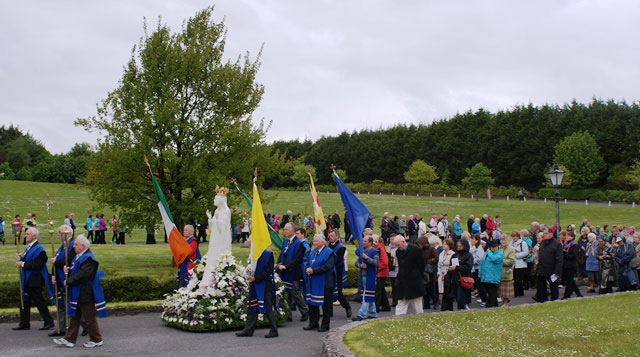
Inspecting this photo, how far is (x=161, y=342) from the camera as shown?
9.88m

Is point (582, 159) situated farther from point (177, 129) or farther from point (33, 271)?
point (33, 271)

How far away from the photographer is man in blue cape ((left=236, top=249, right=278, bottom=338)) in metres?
10.4

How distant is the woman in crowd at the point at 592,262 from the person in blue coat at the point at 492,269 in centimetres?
505

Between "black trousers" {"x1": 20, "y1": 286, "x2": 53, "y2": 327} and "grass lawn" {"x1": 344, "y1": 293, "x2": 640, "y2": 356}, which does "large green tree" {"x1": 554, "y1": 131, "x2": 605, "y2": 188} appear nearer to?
"grass lawn" {"x1": 344, "y1": 293, "x2": 640, "y2": 356}

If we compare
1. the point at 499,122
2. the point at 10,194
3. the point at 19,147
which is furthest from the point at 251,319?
the point at 19,147

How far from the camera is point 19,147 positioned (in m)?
85.6

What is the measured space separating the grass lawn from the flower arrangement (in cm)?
280

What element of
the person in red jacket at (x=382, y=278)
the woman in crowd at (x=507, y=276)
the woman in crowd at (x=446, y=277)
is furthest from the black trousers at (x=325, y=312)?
the woman in crowd at (x=507, y=276)

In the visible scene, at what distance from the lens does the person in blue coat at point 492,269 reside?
12.7 meters

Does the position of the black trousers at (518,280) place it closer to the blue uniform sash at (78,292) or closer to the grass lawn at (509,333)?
the grass lawn at (509,333)

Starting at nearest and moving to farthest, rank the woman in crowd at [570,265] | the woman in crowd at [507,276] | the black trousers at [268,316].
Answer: the black trousers at [268,316] < the woman in crowd at [507,276] < the woman in crowd at [570,265]

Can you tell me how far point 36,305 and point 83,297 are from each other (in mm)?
2111

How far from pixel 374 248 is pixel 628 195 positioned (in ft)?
171

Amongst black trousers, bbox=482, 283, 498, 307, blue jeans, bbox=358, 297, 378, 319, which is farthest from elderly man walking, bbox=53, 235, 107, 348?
black trousers, bbox=482, 283, 498, 307
